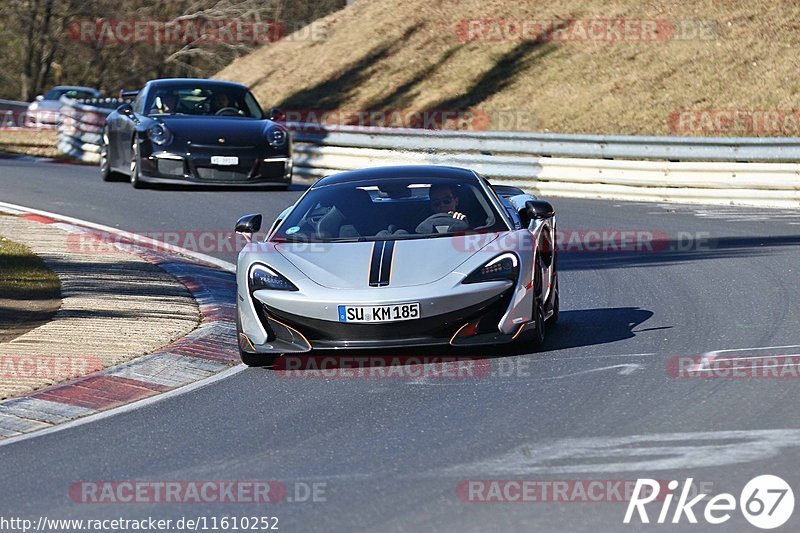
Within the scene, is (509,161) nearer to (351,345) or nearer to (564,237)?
(564,237)

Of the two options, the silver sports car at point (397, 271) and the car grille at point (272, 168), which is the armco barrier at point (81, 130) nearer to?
the car grille at point (272, 168)

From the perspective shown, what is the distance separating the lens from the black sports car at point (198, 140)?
19391mm

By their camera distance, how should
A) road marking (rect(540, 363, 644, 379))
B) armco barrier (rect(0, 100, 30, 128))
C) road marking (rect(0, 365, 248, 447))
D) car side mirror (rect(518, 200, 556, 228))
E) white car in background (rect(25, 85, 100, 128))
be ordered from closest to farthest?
road marking (rect(0, 365, 248, 447)) → road marking (rect(540, 363, 644, 379)) → car side mirror (rect(518, 200, 556, 228)) → white car in background (rect(25, 85, 100, 128)) → armco barrier (rect(0, 100, 30, 128))

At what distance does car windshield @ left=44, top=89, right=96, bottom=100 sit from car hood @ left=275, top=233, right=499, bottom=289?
3478 centimetres

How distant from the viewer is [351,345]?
851 cm

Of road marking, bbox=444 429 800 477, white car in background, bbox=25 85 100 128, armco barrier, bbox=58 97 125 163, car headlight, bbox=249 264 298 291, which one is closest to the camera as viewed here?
road marking, bbox=444 429 800 477

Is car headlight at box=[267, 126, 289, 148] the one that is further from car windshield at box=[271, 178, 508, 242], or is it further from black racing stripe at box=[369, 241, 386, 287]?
black racing stripe at box=[369, 241, 386, 287]

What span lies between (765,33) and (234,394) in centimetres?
2014

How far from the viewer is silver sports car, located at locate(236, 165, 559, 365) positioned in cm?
849

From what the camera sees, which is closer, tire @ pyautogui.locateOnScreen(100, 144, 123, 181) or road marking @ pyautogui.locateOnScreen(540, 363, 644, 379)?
road marking @ pyautogui.locateOnScreen(540, 363, 644, 379)

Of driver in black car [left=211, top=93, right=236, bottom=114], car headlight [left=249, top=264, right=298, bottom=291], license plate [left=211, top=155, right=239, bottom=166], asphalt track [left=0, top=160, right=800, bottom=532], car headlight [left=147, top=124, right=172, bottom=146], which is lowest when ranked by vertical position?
asphalt track [left=0, top=160, right=800, bottom=532]

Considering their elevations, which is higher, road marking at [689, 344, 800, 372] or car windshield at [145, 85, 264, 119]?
car windshield at [145, 85, 264, 119]

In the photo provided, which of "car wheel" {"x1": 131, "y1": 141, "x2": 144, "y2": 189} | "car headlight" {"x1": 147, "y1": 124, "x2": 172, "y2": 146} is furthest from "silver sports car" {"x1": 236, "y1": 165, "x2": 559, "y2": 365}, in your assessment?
"car wheel" {"x1": 131, "y1": 141, "x2": 144, "y2": 189}

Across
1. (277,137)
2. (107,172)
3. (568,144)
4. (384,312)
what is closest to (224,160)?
(277,137)
